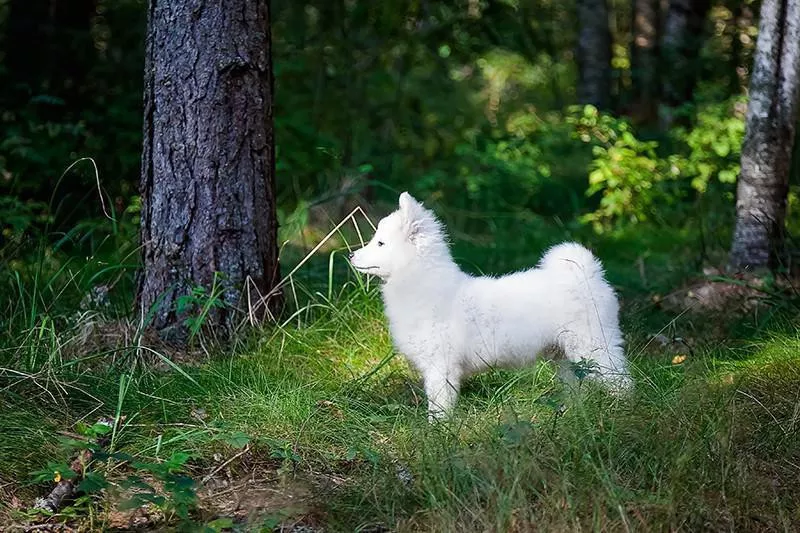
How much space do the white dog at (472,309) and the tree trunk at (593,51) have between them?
8751 mm

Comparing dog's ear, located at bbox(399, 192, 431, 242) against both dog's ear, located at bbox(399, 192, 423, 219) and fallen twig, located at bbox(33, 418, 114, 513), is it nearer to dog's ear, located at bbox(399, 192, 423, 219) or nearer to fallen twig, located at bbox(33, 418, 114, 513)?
dog's ear, located at bbox(399, 192, 423, 219)

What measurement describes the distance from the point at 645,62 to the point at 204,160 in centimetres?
956

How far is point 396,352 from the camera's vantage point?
479 centimetres

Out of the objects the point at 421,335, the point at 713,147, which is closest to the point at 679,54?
the point at 713,147

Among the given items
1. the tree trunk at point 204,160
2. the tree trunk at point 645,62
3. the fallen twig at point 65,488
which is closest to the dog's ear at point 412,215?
the tree trunk at point 204,160

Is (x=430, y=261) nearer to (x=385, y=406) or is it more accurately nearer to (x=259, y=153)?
(x=385, y=406)

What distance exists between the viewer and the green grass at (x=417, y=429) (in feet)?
11.4

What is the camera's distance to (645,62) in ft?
44.0

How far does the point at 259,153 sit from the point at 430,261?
4.02 feet

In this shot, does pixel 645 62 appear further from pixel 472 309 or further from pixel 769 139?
pixel 472 309

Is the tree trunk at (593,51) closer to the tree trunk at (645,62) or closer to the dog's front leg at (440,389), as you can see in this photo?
the tree trunk at (645,62)

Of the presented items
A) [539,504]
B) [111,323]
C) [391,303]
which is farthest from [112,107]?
[539,504]

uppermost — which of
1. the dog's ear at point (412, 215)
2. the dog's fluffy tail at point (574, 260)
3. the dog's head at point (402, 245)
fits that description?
the dog's ear at point (412, 215)

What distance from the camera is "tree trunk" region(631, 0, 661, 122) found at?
1336cm
